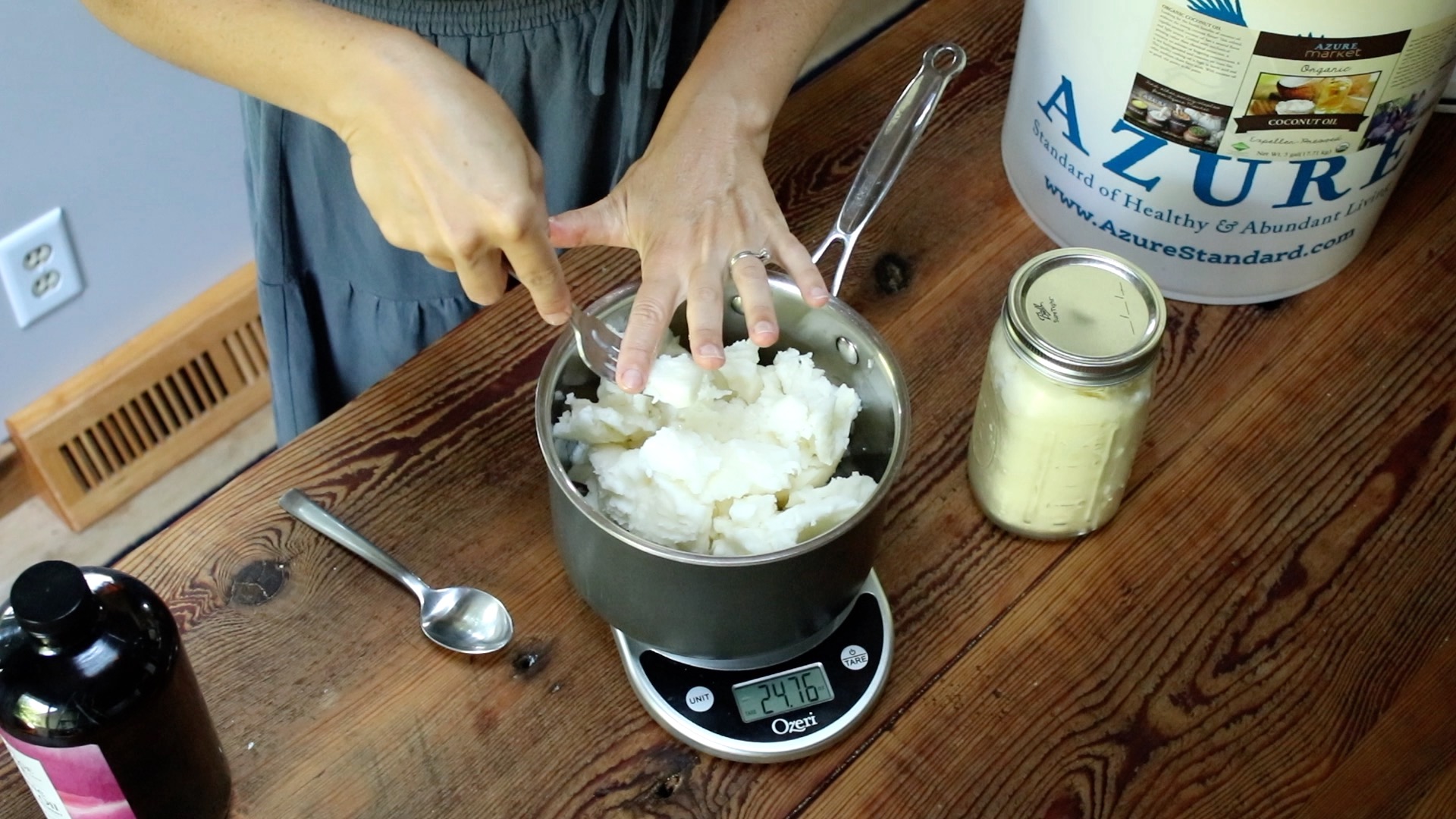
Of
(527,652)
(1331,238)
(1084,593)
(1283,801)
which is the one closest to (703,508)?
(527,652)

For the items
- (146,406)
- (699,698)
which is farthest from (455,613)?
(146,406)

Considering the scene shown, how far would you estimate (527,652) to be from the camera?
80cm

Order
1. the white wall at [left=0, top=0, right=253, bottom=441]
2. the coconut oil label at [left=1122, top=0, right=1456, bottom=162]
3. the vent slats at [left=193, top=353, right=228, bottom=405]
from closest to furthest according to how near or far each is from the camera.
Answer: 1. the coconut oil label at [left=1122, top=0, right=1456, bottom=162]
2. the white wall at [left=0, top=0, right=253, bottom=441]
3. the vent slats at [left=193, top=353, right=228, bottom=405]

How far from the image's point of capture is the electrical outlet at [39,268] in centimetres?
144

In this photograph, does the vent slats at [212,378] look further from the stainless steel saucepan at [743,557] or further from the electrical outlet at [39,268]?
the stainless steel saucepan at [743,557]

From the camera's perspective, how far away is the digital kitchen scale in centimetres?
75

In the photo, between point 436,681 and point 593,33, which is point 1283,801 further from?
point 593,33

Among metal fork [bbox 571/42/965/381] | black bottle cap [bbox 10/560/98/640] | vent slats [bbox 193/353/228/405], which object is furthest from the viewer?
vent slats [bbox 193/353/228/405]

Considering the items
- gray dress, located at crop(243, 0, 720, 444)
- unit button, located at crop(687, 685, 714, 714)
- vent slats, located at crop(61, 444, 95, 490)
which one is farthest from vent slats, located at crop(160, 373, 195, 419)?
unit button, located at crop(687, 685, 714, 714)

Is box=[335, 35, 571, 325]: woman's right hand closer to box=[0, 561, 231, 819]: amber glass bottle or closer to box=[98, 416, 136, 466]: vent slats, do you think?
box=[0, 561, 231, 819]: amber glass bottle

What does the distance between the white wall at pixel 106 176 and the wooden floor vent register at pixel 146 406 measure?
27 mm

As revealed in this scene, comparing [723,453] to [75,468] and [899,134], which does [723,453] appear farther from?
[75,468]

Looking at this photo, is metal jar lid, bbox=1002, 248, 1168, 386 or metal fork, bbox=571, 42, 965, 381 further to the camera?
metal fork, bbox=571, 42, 965, 381

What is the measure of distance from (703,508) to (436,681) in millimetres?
207
